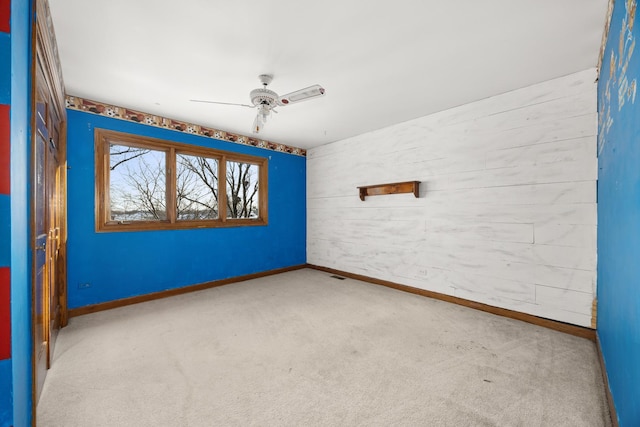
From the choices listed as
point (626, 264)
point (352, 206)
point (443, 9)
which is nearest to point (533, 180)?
point (626, 264)

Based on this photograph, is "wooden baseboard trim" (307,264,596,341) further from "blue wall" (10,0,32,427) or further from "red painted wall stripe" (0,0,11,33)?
"red painted wall stripe" (0,0,11,33)

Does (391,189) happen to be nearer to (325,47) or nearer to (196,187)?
(325,47)

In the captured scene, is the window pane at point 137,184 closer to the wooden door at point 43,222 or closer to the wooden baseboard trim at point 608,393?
the wooden door at point 43,222

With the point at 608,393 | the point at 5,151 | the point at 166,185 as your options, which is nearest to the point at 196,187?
the point at 166,185

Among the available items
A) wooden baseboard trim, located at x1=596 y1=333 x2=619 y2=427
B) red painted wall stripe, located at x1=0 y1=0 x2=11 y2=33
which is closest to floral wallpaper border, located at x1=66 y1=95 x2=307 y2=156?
red painted wall stripe, located at x1=0 y1=0 x2=11 y2=33

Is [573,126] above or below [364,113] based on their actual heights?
below

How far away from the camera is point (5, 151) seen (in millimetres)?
961

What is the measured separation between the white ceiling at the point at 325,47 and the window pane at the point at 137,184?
683mm

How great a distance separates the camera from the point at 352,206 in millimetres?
5031

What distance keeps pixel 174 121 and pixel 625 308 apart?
16.2 feet

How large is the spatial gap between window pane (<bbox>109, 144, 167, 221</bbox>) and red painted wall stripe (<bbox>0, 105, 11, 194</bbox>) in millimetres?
3066

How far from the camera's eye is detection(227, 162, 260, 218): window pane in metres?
4.92

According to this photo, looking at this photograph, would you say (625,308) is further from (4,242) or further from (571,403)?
(4,242)

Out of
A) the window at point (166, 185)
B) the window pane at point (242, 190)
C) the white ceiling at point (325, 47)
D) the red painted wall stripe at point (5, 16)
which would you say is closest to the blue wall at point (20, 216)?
the red painted wall stripe at point (5, 16)
